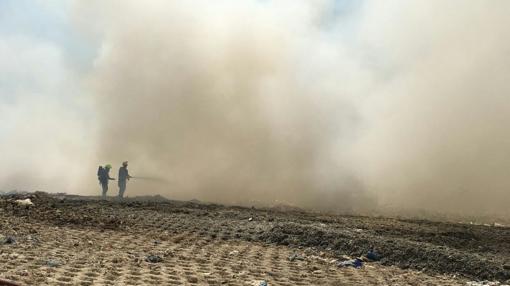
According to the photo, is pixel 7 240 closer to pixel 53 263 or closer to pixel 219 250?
pixel 53 263

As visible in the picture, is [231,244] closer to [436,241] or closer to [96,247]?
[96,247]

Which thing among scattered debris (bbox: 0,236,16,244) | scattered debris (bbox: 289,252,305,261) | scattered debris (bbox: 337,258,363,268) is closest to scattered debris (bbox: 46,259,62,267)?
scattered debris (bbox: 0,236,16,244)

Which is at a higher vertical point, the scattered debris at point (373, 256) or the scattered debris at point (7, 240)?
the scattered debris at point (373, 256)

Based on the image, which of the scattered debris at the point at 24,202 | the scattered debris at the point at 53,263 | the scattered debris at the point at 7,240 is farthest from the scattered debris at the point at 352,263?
the scattered debris at the point at 24,202

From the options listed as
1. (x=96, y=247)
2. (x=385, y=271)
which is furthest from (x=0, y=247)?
(x=385, y=271)

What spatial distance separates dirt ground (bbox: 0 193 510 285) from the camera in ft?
22.8

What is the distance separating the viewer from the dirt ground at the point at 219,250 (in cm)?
694

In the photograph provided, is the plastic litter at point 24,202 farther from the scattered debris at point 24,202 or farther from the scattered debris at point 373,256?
the scattered debris at point 373,256

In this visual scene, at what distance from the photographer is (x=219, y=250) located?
9.77 meters

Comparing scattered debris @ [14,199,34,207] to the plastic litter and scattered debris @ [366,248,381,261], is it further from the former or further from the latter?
scattered debris @ [366,248,381,261]

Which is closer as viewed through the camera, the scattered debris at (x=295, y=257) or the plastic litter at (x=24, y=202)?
the scattered debris at (x=295, y=257)

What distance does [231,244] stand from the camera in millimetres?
10766

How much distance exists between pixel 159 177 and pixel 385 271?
20880 millimetres

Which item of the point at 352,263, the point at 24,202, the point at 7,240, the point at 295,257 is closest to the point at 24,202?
the point at 24,202
